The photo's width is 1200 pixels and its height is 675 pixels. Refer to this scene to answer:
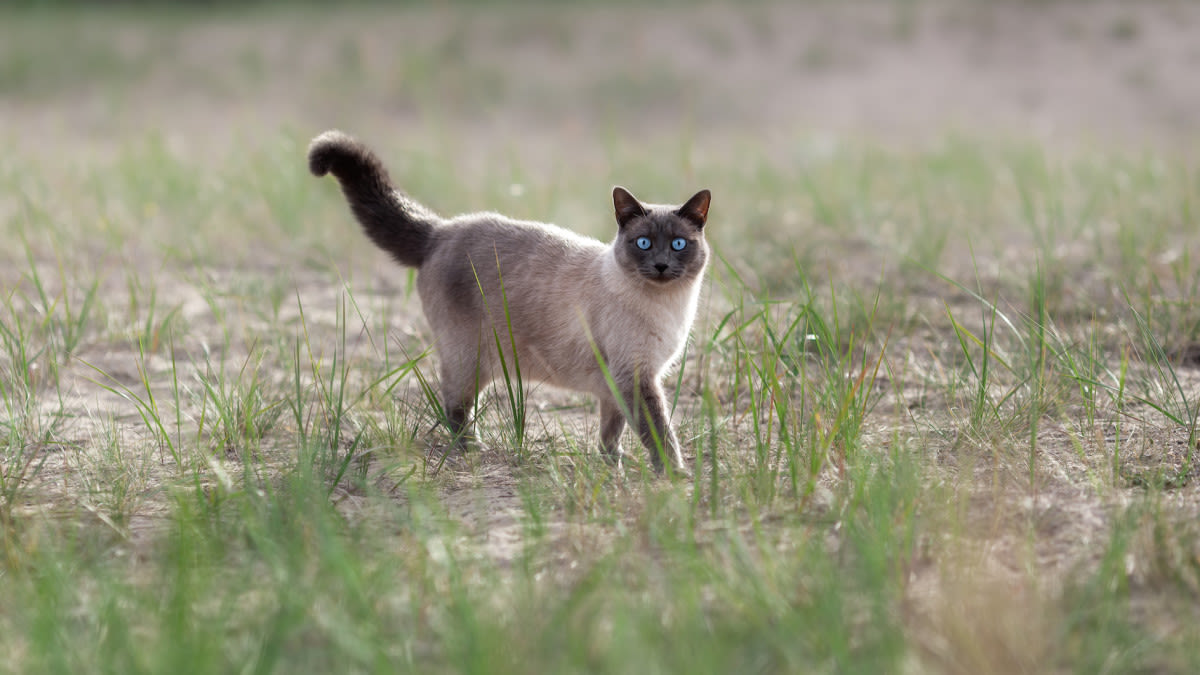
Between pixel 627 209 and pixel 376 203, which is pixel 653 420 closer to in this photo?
pixel 627 209

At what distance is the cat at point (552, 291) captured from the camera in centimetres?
271

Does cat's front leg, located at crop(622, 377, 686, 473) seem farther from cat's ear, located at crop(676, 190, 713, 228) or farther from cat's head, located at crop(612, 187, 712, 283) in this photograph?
cat's ear, located at crop(676, 190, 713, 228)

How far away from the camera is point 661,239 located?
275 centimetres

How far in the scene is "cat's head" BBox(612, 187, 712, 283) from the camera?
8.82ft

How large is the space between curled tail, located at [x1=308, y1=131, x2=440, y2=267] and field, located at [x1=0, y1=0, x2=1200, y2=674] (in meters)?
0.27

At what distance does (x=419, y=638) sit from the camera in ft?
5.76

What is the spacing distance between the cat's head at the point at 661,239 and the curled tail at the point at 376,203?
614 mm

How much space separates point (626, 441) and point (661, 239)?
→ 0.68 m

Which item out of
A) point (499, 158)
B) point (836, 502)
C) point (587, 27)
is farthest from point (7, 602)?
point (587, 27)

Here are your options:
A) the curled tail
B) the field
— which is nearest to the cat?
the curled tail

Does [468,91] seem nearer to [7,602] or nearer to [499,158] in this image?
[499,158]

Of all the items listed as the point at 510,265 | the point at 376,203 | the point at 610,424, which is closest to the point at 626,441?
the point at 610,424

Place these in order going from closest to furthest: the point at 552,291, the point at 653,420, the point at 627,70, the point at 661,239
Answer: the point at 653,420 < the point at 661,239 < the point at 552,291 < the point at 627,70

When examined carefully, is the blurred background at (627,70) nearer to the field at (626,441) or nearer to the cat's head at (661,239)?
the field at (626,441)
